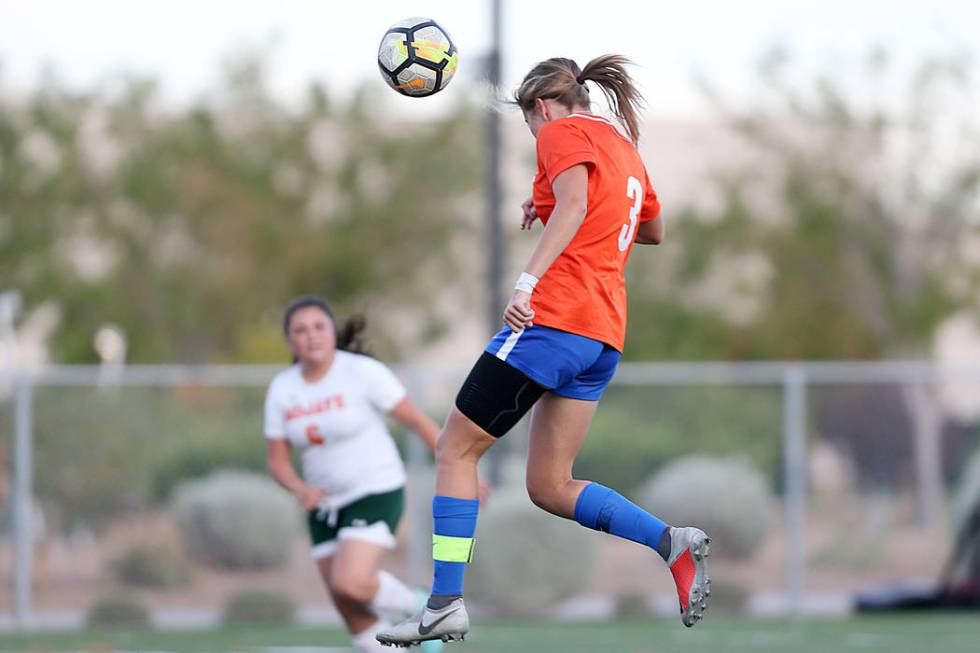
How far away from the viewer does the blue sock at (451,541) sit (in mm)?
6082

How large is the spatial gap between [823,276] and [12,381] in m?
14.9

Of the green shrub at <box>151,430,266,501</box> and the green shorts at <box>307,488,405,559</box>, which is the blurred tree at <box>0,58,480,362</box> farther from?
the green shorts at <box>307,488,405,559</box>

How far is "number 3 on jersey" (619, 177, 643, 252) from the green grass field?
4793 millimetres

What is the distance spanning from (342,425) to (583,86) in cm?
244

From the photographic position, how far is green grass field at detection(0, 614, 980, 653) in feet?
35.8

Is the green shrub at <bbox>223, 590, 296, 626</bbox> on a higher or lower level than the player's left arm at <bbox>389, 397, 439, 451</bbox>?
lower

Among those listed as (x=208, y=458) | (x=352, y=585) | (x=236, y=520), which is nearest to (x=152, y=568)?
(x=236, y=520)

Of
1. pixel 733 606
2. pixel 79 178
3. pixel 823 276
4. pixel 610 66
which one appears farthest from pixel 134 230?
pixel 610 66

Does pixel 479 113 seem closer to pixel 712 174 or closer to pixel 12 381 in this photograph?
pixel 712 174

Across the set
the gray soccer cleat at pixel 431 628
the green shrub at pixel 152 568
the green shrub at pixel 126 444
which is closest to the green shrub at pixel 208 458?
the green shrub at pixel 126 444

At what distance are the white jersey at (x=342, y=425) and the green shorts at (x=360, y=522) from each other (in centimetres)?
4

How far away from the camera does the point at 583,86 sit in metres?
6.27

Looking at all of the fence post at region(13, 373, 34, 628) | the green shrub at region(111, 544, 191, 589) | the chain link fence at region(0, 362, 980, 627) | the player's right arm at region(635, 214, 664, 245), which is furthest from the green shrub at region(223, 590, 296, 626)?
the player's right arm at region(635, 214, 664, 245)

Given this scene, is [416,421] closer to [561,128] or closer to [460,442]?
[460,442]
